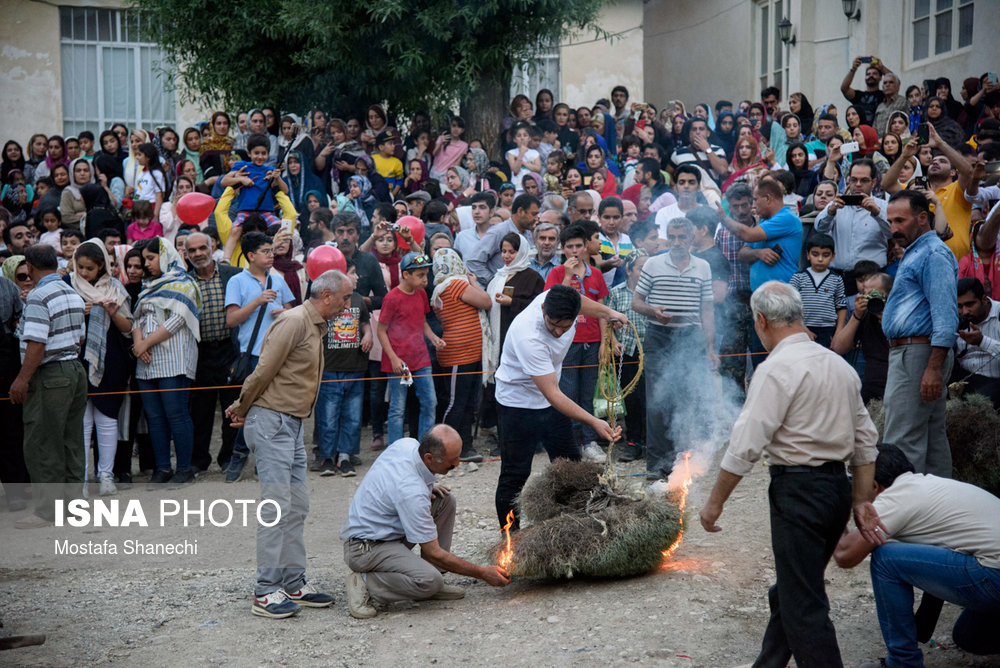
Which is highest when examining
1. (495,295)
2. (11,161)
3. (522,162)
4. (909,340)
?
(11,161)

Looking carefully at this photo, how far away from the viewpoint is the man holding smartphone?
8.82 m

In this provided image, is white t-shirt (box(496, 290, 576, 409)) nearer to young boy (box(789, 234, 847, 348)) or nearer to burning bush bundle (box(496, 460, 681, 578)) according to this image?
burning bush bundle (box(496, 460, 681, 578))

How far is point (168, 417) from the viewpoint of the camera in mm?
8797

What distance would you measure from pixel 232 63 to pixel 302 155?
10.3 feet

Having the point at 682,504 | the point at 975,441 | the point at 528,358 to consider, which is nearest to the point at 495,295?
the point at 528,358

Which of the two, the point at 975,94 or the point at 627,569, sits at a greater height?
the point at 975,94

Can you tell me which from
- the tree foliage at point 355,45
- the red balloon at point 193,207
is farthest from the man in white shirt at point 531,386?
the tree foliage at point 355,45

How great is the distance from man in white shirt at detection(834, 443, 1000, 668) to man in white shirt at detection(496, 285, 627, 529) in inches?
79.3

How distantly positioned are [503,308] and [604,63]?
12894 millimetres

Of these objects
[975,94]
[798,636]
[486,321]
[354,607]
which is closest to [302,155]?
[486,321]

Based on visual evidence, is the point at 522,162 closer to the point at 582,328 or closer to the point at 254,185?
the point at 254,185

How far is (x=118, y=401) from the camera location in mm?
8766

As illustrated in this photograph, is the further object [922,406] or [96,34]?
[96,34]

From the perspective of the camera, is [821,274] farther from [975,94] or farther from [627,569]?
[975,94]
